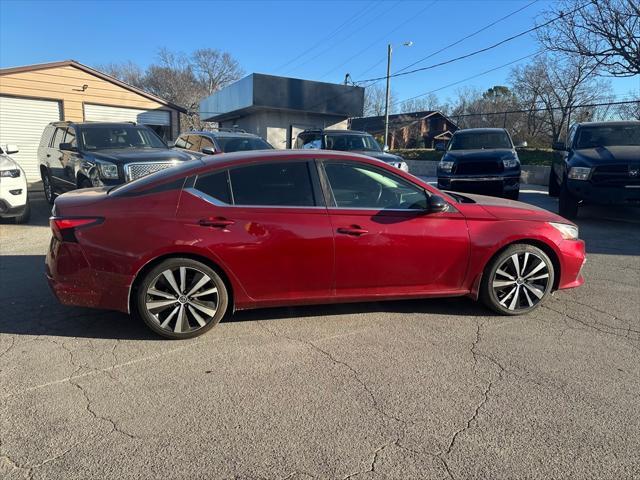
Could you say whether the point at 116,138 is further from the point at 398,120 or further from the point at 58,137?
the point at 398,120

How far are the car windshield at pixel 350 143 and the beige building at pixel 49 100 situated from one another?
9401mm

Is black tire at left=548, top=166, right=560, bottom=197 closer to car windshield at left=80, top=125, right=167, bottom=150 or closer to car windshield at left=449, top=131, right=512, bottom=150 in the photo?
car windshield at left=449, top=131, right=512, bottom=150

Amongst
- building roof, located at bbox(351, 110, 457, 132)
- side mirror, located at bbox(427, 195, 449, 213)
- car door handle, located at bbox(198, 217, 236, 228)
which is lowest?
car door handle, located at bbox(198, 217, 236, 228)

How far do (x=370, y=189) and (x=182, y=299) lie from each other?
6.23 feet

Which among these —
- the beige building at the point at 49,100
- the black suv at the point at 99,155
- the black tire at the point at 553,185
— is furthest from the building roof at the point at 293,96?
A: the black tire at the point at 553,185

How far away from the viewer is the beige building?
15.2 meters

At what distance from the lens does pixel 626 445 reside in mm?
2604

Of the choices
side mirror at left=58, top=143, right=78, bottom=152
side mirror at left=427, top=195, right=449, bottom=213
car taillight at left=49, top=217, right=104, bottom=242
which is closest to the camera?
car taillight at left=49, top=217, right=104, bottom=242

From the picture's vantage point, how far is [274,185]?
4.05 meters

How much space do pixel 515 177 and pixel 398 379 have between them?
9.03 meters

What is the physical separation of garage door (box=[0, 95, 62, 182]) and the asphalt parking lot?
13.3 metres

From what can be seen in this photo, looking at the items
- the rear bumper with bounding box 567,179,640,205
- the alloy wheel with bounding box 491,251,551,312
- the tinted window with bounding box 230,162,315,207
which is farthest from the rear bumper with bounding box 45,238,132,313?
the rear bumper with bounding box 567,179,640,205

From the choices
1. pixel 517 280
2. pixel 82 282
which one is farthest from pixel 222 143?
pixel 517 280

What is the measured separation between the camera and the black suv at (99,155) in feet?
26.0
